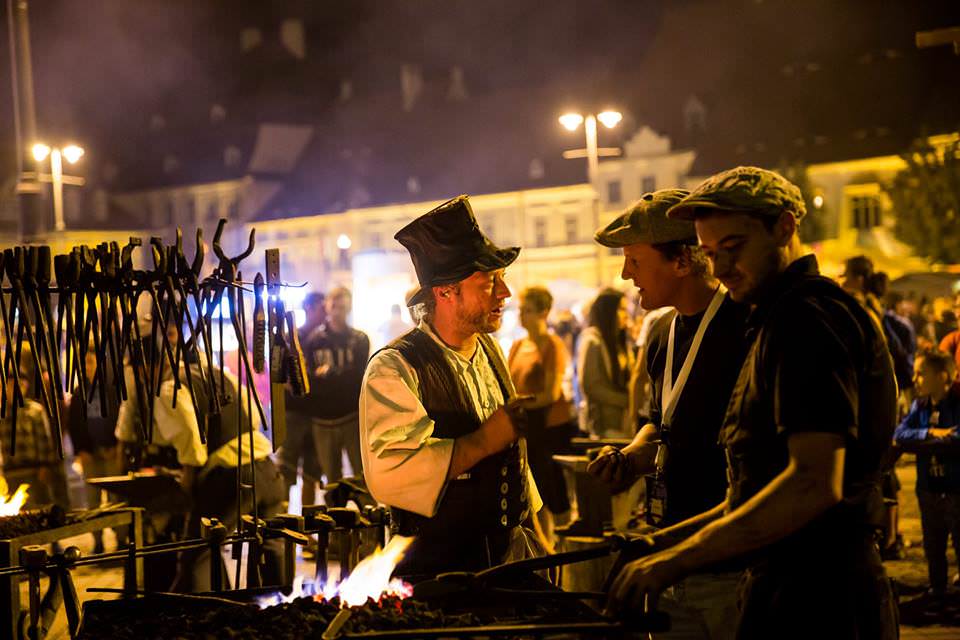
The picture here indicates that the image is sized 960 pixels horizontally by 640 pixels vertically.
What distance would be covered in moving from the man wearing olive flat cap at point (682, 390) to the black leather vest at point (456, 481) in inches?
14.1

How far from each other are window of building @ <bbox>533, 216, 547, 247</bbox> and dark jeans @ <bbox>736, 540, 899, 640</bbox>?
47.3m

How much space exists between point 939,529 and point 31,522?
5.60 metres

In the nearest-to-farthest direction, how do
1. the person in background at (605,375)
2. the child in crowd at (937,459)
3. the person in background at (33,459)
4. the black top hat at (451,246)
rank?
1. the black top hat at (451,246)
2. the child in crowd at (937,459)
3. the person in background at (33,459)
4. the person in background at (605,375)

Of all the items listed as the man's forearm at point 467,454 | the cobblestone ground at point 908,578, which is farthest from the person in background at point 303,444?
the man's forearm at point 467,454

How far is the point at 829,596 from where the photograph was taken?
259 centimetres

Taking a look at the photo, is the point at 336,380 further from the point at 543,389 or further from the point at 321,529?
the point at 321,529

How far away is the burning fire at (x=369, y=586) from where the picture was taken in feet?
11.1

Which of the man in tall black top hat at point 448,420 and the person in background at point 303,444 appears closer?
the man in tall black top hat at point 448,420

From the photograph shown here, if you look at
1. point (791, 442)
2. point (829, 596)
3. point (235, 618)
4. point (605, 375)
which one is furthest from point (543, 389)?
point (791, 442)

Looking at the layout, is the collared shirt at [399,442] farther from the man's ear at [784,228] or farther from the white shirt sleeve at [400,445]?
the man's ear at [784,228]

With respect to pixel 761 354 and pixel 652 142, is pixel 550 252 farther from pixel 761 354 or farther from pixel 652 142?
pixel 761 354

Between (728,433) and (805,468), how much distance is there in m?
0.34

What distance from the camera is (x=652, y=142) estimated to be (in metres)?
48.3

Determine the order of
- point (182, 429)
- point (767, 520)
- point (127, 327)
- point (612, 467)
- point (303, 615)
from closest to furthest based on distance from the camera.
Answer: point (767, 520) < point (303, 615) < point (612, 467) < point (127, 327) < point (182, 429)
